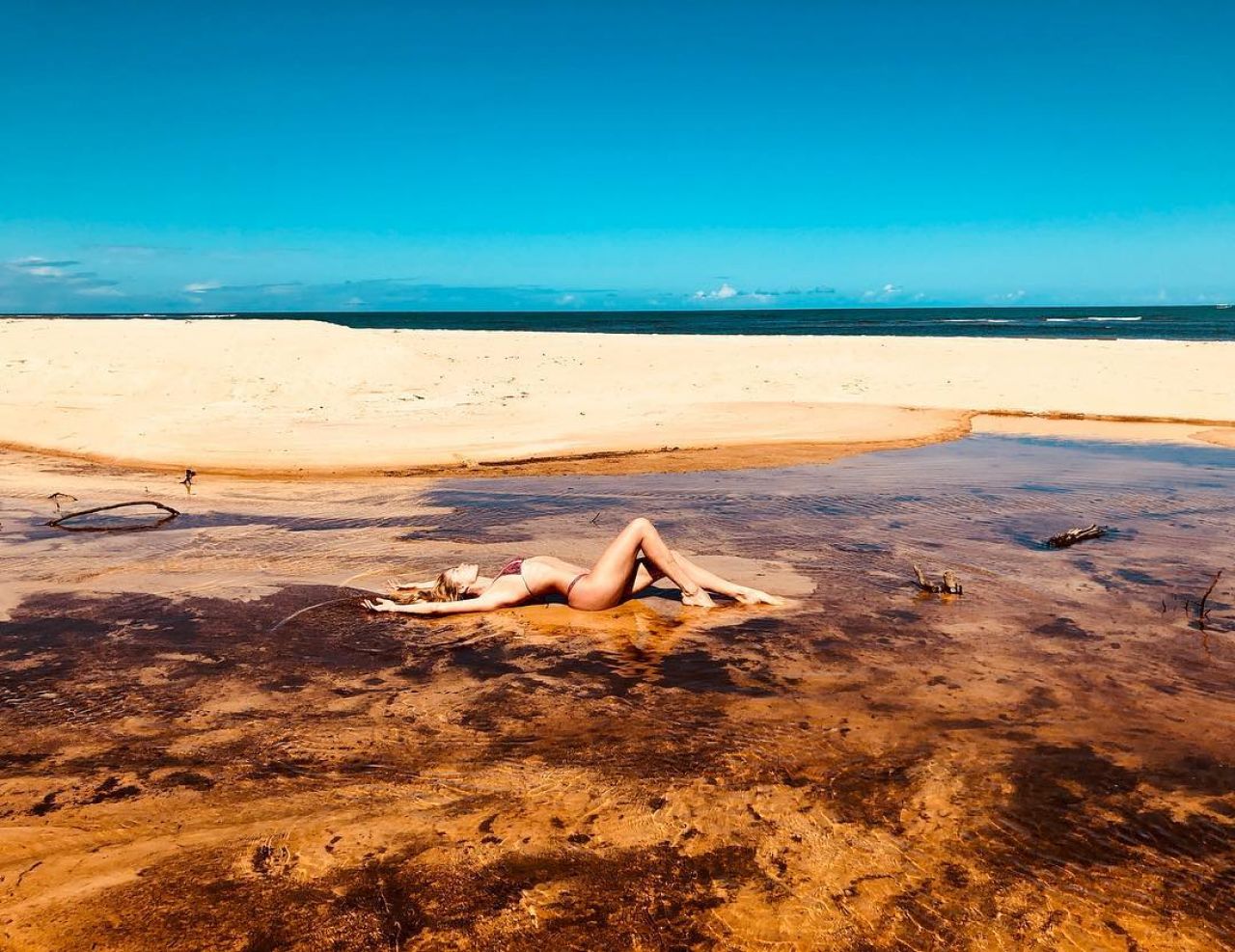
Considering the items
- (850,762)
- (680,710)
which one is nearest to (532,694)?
(680,710)

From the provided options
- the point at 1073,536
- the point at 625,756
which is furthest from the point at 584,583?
the point at 1073,536

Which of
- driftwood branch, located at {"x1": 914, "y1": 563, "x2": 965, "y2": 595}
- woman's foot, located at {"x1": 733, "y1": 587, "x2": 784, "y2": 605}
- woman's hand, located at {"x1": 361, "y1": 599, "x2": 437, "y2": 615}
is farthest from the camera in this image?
driftwood branch, located at {"x1": 914, "y1": 563, "x2": 965, "y2": 595}

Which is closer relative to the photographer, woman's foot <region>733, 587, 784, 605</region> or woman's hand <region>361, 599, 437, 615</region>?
woman's hand <region>361, 599, 437, 615</region>

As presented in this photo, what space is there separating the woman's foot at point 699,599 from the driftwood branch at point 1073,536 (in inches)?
138

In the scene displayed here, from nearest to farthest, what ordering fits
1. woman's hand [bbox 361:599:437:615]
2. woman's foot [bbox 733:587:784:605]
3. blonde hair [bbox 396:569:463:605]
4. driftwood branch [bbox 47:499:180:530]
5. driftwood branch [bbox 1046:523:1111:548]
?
woman's hand [bbox 361:599:437:615] < blonde hair [bbox 396:569:463:605] < woman's foot [bbox 733:587:784:605] < driftwood branch [bbox 1046:523:1111:548] < driftwood branch [bbox 47:499:180:530]

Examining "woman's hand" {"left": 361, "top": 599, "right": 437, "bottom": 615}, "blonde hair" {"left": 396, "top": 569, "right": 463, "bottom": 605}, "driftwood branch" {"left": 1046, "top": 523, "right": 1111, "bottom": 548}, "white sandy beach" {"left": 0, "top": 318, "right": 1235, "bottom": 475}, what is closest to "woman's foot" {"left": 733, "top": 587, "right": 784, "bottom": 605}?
"blonde hair" {"left": 396, "top": 569, "right": 463, "bottom": 605}

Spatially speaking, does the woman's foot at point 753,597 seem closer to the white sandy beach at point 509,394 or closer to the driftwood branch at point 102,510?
the driftwood branch at point 102,510

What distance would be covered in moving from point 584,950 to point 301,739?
6.60 feet

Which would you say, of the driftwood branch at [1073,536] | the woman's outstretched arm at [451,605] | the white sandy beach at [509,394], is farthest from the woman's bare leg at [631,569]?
the white sandy beach at [509,394]

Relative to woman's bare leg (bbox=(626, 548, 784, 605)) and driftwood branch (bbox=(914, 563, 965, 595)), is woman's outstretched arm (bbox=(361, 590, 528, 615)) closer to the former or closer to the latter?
woman's bare leg (bbox=(626, 548, 784, 605))

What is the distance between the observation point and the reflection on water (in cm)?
303

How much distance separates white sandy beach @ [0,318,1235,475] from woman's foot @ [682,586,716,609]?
20.3ft

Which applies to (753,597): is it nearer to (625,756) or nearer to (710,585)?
(710,585)

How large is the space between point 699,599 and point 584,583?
829mm
